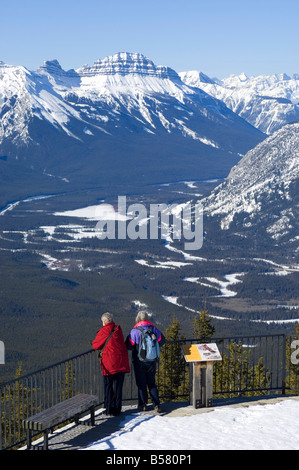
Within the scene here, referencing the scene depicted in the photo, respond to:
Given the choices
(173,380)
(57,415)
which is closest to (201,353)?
(57,415)

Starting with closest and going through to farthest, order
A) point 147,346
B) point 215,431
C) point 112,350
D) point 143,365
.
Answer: point 215,431
point 112,350
point 147,346
point 143,365

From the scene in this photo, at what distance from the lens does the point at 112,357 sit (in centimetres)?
2111

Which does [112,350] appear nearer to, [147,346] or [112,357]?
[112,357]

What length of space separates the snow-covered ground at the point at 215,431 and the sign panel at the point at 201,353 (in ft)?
4.98

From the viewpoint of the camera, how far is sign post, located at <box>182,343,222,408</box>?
2200cm

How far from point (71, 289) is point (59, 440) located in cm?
13788

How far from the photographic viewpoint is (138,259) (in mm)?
197500

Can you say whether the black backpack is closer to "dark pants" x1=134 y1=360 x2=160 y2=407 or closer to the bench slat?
"dark pants" x1=134 y1=360 x2=160 y2=407

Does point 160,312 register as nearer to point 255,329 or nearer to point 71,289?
point 255,329

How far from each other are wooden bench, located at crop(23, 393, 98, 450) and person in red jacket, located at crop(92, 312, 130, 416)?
23.4 inches

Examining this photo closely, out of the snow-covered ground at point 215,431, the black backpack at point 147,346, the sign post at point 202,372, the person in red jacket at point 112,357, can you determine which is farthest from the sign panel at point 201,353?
the person in red jacket at point 112,357

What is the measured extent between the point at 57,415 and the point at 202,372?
16.2ft

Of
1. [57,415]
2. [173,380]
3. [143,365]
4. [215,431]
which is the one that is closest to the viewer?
[57,415]

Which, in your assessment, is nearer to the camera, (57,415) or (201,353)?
(57,415)
